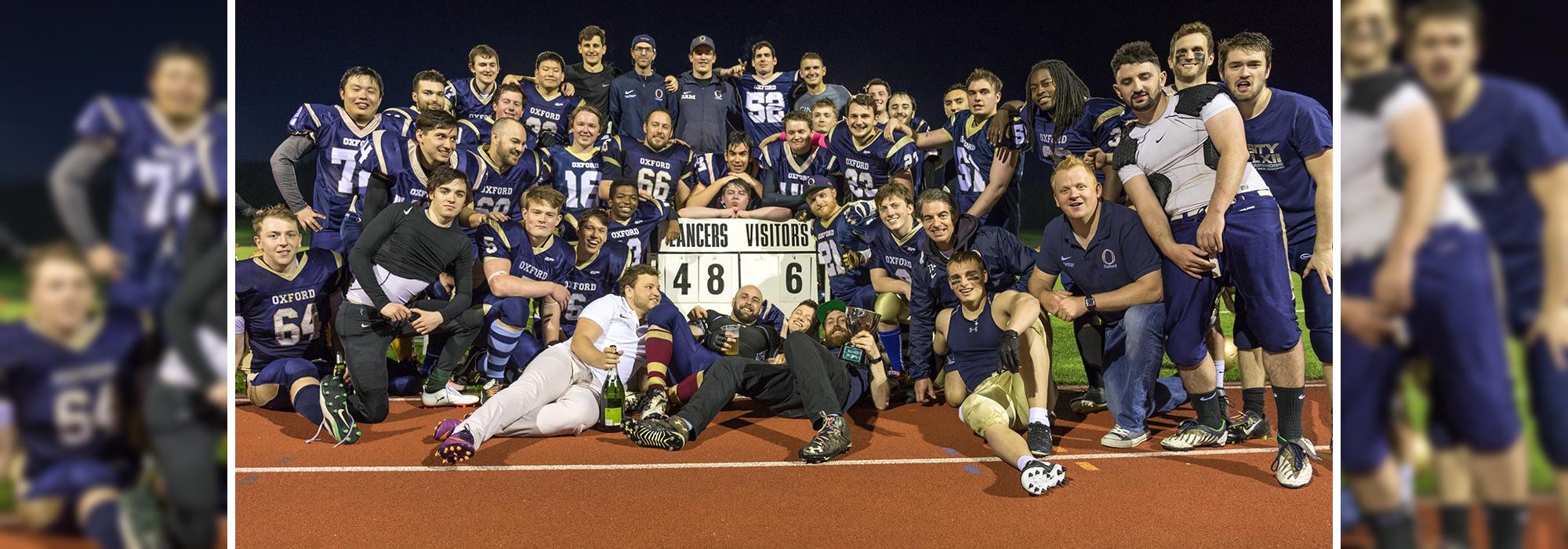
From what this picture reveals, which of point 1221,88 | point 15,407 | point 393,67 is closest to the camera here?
point 15,407

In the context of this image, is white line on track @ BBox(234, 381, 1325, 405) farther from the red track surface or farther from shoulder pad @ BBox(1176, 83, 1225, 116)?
shoulder pad @ BBox(1176, 83, 1225, 116)

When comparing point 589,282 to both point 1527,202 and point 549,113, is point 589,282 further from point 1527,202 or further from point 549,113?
point 1527,202

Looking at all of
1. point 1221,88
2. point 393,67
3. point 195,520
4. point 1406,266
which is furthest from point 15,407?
point 393,67

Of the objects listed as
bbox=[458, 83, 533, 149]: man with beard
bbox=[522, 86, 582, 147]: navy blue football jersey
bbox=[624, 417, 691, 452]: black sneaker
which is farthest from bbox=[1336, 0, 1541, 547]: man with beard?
bbox=[522, 86, 582, 147]: navy blue football jersey

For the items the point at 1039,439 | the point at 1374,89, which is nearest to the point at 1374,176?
the point at 1374,89

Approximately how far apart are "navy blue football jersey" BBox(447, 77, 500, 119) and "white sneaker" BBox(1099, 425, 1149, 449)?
14.0 feet

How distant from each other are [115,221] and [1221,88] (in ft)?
13.4

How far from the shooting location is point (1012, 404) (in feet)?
12.7

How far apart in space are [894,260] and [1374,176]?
407 centimetres

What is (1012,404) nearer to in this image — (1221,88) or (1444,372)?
(1221,88)

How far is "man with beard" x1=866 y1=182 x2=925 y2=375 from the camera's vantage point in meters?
4.75

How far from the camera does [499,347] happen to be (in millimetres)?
4824

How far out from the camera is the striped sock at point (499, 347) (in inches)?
189

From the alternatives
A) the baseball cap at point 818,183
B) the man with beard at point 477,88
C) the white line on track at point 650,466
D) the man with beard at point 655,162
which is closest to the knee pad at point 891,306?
the baseball cap at point 818,183
